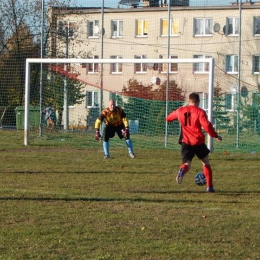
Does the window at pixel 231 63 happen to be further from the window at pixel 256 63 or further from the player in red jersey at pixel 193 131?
the player in red jersey at pixel 193 131

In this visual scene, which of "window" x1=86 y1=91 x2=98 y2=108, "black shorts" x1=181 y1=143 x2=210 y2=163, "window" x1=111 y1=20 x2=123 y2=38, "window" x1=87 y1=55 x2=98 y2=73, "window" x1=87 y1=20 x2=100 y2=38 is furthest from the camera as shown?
"window" x1=87 y1=55 x2=98 y2=73

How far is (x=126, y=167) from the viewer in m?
18.6

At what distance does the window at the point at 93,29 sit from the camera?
33500 millimetres

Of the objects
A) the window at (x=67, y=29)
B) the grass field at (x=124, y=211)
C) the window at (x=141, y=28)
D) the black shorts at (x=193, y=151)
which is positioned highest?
the window at (x=141, y=28)

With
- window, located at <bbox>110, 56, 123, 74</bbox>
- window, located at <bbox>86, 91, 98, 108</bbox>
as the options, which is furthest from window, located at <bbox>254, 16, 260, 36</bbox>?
window, located at <bbox>86, 91, 98, 108</bbox>

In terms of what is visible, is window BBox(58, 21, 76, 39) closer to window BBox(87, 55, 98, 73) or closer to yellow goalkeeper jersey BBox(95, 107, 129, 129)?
window BBox(87, 55, 98, 73)

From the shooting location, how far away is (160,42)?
115 ft

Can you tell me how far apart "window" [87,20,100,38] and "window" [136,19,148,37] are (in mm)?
2228

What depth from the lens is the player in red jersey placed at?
13.5 m

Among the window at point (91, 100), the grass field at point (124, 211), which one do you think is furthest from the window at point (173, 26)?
the grass field at point (124, 211)

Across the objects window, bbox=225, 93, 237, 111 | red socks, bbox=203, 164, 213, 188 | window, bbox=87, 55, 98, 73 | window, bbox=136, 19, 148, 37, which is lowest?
red socks, bbox=203, 164, 213, 188

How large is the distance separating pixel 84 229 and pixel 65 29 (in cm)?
2445

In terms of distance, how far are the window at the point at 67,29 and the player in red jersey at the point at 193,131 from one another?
61.7ft

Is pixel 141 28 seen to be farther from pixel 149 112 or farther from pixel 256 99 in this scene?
pixel 256 99
